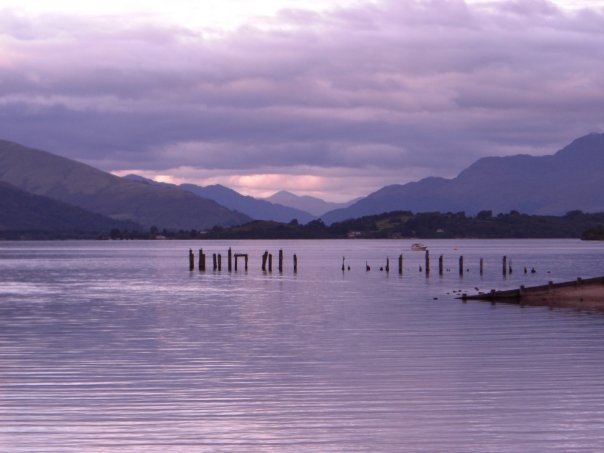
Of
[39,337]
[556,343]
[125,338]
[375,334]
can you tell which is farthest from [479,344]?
[39,337]

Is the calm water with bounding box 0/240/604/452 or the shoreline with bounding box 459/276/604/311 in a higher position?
the shoreline with bounding box 459/276/604/311

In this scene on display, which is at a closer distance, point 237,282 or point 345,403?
point 345,403

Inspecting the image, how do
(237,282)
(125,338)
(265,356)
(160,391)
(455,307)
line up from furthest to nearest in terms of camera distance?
(237,282) < (455,307) < (125,338) < (265,356) < (160,391)

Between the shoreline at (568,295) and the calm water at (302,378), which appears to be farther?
the shoreline at (568,295)

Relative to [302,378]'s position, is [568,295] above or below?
above

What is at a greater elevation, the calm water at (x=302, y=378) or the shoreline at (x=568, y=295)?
the shoreline at (x=568, y=295)

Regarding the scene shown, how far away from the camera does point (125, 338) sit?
4191cm

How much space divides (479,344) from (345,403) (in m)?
14.2

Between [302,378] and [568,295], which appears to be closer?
[302,378]

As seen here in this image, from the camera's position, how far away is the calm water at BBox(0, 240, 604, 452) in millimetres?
21297

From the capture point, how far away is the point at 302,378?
29.6m

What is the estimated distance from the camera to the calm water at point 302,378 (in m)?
21.3

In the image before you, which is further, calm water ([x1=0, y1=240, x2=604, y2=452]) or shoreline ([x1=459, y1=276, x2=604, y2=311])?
shoreline ([x1=459, y1=276, x2=604, y2=311])

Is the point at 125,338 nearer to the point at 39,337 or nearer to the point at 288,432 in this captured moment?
the point at 39,337
